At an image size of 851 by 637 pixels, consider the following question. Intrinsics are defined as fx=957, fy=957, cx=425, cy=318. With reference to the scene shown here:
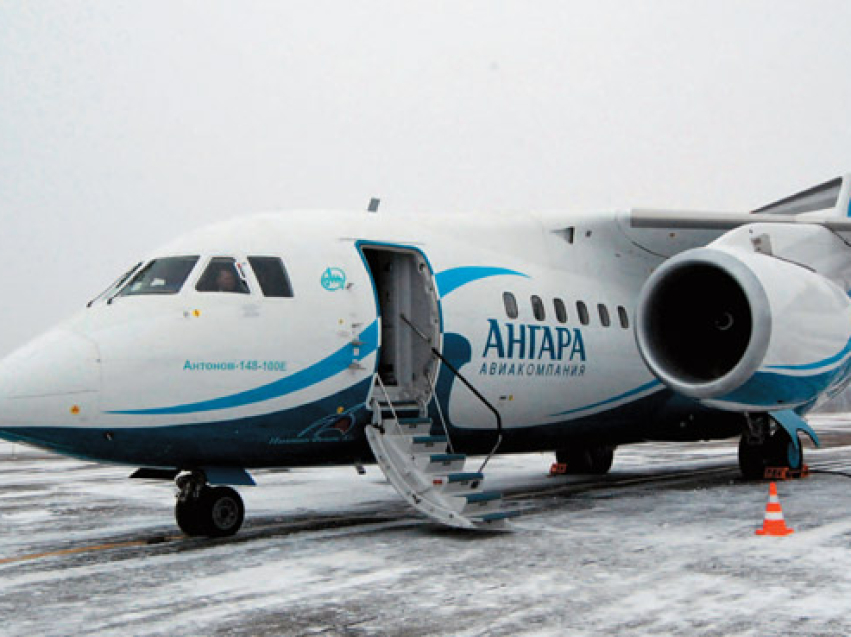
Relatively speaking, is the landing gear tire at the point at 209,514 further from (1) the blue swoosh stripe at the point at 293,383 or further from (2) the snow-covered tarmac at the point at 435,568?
(1) the blue swoosh stripe at the point at 293,383

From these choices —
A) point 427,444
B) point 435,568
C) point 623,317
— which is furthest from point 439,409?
point 623,317

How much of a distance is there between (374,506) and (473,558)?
3.55 m

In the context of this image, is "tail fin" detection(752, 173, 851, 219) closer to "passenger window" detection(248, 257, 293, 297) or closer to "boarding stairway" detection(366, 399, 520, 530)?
"boarding stairway" detection(366, 399, 520, 530)

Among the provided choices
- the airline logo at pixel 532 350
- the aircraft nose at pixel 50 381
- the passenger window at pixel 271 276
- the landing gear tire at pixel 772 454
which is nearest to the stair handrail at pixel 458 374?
the airline logo at pixel 532 350

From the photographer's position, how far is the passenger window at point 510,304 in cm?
952

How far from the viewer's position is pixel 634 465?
619 inches

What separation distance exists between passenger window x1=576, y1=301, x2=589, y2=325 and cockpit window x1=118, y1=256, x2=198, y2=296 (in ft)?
14.2

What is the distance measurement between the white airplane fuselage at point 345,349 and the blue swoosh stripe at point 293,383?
12mm

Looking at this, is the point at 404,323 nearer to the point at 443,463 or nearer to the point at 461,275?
the point at 461,275

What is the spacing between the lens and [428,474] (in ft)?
27.0

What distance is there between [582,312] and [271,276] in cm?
385

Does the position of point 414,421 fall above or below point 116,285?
below

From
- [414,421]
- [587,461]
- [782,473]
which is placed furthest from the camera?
[587,461]

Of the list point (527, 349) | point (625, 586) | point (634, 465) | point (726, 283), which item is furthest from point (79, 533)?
point (634, 465)
